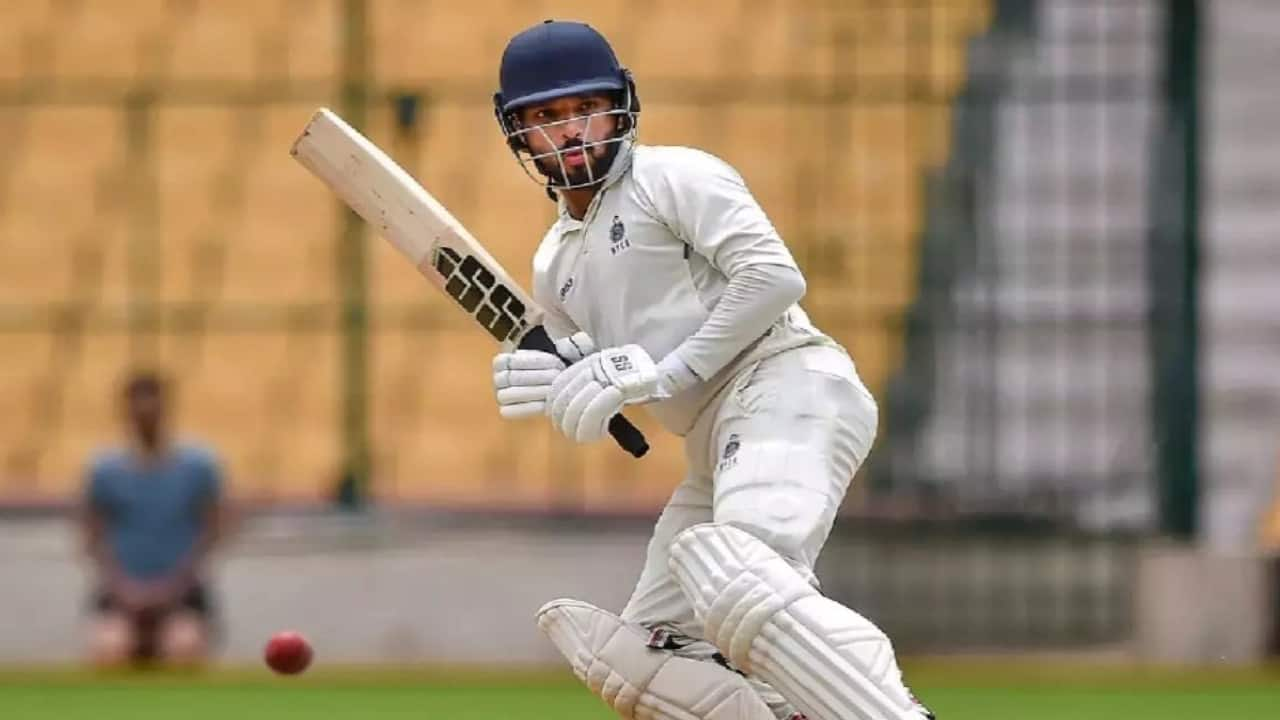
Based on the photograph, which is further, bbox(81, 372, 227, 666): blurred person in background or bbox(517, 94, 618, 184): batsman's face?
bbox(81, 372, 227, 666): blurred person in background

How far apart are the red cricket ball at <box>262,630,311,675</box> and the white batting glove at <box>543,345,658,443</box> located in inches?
52.1

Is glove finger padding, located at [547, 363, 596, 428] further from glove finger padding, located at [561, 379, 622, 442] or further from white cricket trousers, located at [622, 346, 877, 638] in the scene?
white cricket trousers, located at [622, 346, 877, 638]

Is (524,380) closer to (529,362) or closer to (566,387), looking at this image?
(529,362)

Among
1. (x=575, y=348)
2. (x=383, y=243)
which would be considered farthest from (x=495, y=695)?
(x=383, y=243)

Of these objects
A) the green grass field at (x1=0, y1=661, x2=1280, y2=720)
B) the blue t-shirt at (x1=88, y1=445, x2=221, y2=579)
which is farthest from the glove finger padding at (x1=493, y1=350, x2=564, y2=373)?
the blue t-shirt at (x1=88, y1=445, x2=221, y2=579)

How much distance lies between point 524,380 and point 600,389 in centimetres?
26

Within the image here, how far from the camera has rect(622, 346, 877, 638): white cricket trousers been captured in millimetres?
5266

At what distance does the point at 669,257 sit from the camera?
554 centimetres

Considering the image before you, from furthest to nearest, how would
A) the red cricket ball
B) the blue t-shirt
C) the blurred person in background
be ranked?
the blue t-shirt
the blurred person in background
the red cricket ball

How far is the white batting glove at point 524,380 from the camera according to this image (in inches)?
216

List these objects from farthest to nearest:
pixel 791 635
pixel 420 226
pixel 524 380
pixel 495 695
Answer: pixel 495 695 < pixel 420 226 < pixel 524 380 < pixel 791 635

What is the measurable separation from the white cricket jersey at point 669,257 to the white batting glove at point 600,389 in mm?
116

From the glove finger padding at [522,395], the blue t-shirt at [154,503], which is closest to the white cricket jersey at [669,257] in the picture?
the glove finger padding at [522,395]

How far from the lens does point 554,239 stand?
584 cm
